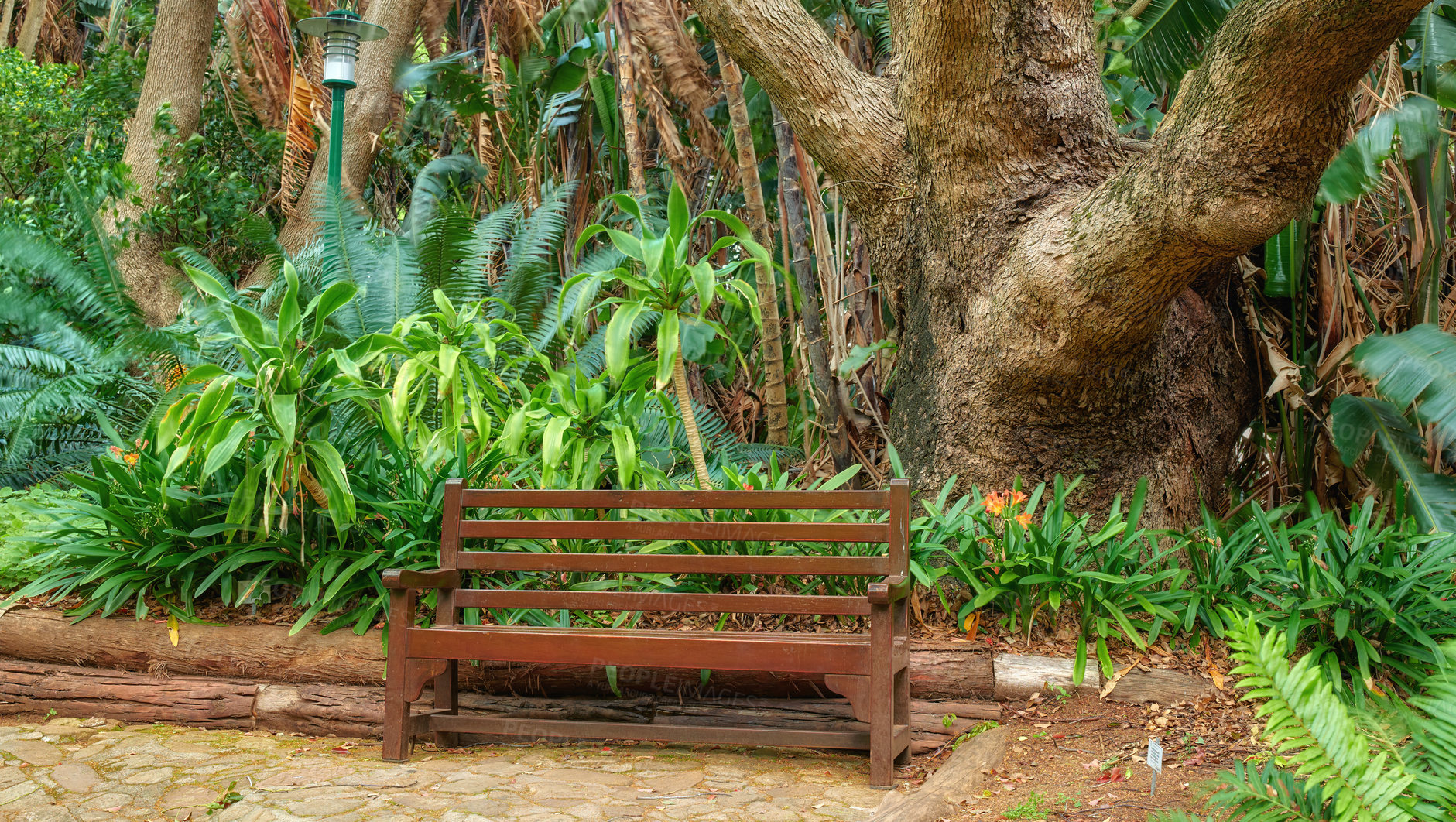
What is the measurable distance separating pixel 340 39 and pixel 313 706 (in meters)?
5.10

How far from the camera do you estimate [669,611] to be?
135 inches

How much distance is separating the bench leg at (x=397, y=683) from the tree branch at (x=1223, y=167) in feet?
8.47

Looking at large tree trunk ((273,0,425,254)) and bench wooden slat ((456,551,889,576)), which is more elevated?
large tree trunk ((273,0,425,254))

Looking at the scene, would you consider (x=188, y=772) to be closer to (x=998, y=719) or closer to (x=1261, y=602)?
(x=998, y=719)

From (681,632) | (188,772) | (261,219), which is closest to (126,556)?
(188,772)

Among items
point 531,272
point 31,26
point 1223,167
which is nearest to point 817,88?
point 1223,167

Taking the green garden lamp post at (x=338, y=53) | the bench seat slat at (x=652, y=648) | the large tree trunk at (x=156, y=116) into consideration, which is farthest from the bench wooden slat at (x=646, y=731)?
the large tree trunk at (x=156, y=116)

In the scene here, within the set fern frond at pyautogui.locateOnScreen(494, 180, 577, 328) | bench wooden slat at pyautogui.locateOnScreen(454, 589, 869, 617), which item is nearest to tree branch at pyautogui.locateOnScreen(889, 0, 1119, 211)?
bench wooden slat at pyautogui.locateOnScreen(454, 589, 869, 617)

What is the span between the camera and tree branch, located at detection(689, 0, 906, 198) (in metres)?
4.36

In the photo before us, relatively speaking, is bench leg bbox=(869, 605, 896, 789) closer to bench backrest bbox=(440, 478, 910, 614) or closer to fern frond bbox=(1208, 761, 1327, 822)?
bench backrest bbox=(440, 478, 910, 614)

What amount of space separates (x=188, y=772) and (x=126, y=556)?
1.17 metres

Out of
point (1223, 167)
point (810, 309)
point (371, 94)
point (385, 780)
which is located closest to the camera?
point (385, 780)

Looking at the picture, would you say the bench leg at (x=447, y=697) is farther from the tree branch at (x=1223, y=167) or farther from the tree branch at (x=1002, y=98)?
the tree branch at (x=1002, y=98)

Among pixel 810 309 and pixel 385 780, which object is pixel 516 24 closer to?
pixel 810 309
